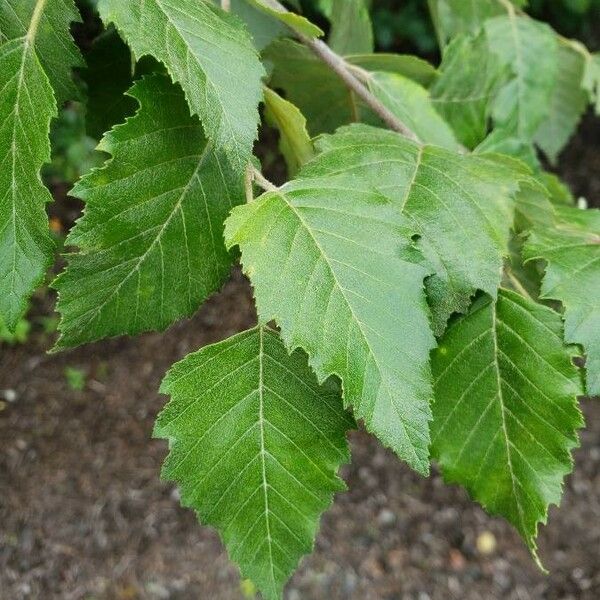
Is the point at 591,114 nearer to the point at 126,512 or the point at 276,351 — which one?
the point at 126,512

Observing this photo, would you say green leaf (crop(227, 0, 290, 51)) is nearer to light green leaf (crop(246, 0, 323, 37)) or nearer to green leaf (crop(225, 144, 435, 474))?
light green leaf (crop(246, 0, 323, 37))

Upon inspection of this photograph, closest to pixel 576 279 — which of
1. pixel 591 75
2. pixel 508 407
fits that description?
pixel 508 407

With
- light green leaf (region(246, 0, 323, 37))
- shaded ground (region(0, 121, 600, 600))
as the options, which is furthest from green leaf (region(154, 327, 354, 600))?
shaded ground (region(0, 121, 600, 600))

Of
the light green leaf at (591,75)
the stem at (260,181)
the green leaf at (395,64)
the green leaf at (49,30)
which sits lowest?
the light green leaf at (591,75)

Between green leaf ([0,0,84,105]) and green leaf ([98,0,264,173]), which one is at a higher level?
green leaf ([98,0,264,173])

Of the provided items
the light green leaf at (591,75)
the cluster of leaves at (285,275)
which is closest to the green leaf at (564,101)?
the light green leaf at (591,75)

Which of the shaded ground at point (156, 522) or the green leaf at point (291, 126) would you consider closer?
the green leaf at point (291, 126)

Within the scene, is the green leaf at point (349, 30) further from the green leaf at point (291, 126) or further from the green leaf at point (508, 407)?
the green leaf at point (508, 407)
